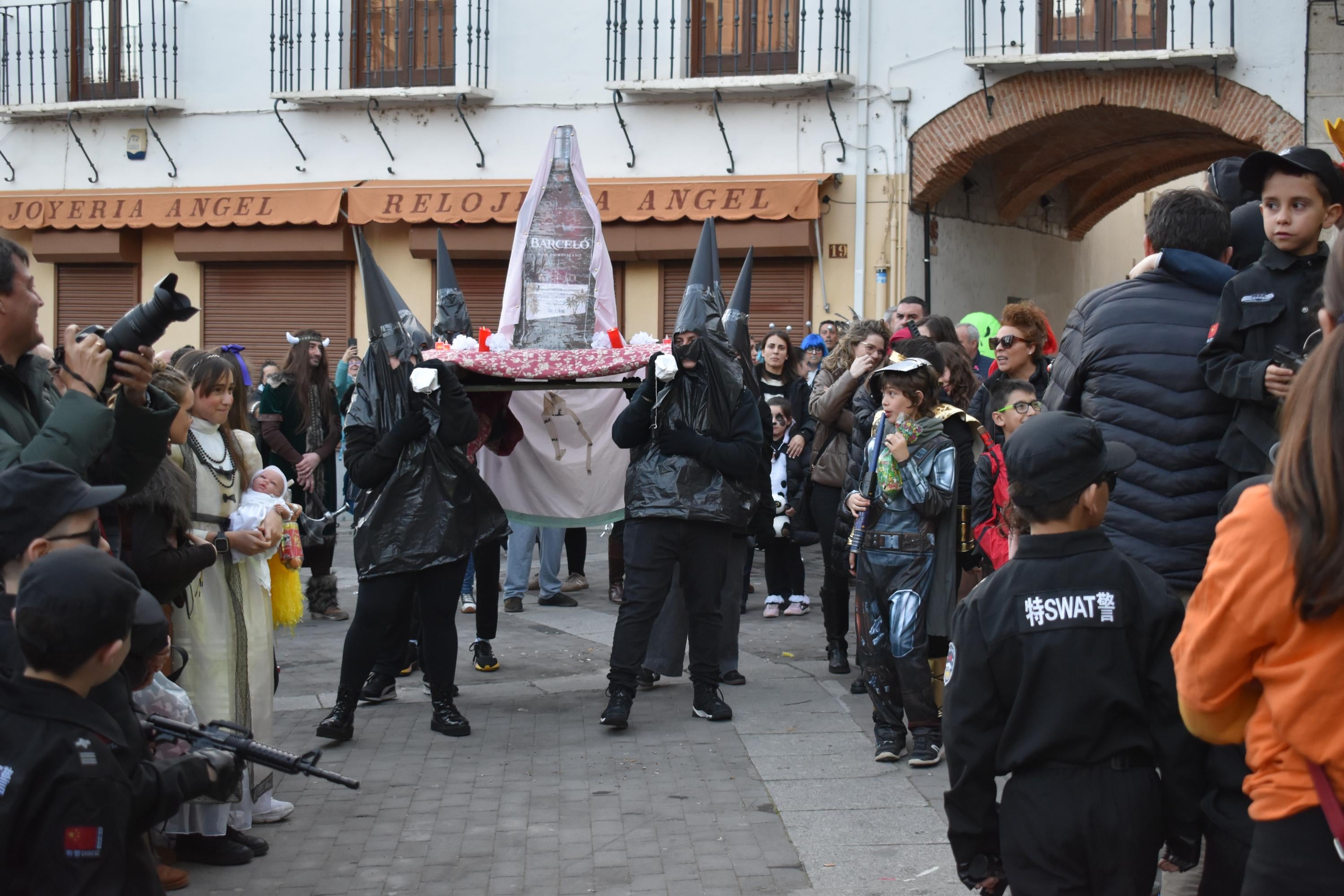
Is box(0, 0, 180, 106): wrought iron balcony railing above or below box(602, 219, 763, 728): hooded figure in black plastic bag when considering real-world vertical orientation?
above

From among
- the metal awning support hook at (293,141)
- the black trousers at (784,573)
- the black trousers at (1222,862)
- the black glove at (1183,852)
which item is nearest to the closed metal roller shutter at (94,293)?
the metal awning support hook at (293,141)

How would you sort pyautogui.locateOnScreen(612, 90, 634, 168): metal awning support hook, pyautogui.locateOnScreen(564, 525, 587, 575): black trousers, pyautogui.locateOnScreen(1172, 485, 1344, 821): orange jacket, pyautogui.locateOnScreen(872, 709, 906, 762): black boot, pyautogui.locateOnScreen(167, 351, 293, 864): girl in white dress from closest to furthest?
1. pyautogui.locateOnScreen(1172, 485, 1344, 821): orange jacket
2. pyautogui.locateOnScreen(167, 351, 293, 864): girl in white dress
3. pyautogui.locateOnScreen(872, 709, 906, 762): black boot
4. pyautogui.locateOnScreen(564, 525, 587, 575): black trousers
5. pyautogui.locateOnScreen(612, 90, 634, 168): metal awning support hook

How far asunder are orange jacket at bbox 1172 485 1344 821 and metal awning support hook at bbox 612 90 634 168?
14.3 m

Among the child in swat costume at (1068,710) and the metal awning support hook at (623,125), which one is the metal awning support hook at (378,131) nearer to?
the metal awning support hook at (623,125)

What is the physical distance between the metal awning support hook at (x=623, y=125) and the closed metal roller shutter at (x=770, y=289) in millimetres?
1200

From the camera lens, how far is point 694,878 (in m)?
4.81

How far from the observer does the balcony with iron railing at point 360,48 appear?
55.9 ft

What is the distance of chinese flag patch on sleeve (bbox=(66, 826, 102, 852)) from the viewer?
2.84 meters

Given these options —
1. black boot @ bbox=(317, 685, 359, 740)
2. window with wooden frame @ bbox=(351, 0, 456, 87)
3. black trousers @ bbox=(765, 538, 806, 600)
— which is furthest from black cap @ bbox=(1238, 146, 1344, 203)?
window with wooden frame @ bbox=(351, 0, 456, 87)

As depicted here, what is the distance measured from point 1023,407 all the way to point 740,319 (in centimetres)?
215

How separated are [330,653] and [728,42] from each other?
32.1 ft

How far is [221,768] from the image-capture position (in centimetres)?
320

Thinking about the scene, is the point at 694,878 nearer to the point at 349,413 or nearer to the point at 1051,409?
the point at 1051,409

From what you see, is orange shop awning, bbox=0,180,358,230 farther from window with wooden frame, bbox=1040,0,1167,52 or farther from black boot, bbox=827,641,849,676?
black boot, bbox=827,641,849,676
